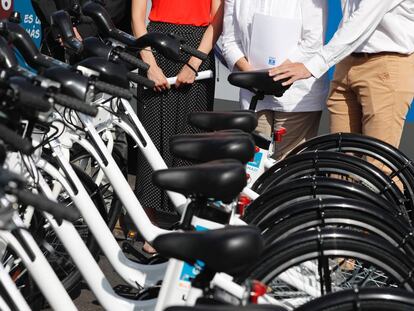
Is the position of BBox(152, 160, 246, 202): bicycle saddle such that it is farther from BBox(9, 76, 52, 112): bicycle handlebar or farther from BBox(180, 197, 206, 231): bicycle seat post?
BBox(9, 76, 52, 112): bicycle handlebar

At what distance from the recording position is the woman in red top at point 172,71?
5238mm

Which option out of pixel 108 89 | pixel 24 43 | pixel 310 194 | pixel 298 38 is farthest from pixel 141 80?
pixel 298 38

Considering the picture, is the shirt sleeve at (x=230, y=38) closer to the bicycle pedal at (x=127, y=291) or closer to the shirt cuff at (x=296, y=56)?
the shirt cuff at (x=296, y=56)

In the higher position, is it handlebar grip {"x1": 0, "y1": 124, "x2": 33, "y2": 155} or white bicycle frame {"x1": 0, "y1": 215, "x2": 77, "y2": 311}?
white bicycle frame {"x1": 0, "y1": 215, "x2": 77, "y2": 311}

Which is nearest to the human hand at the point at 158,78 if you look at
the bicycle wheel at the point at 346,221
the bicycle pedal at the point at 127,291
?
the bicycle pedal at the point at 127,291

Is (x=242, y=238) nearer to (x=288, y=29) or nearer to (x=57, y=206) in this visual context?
(x=57, y=206)

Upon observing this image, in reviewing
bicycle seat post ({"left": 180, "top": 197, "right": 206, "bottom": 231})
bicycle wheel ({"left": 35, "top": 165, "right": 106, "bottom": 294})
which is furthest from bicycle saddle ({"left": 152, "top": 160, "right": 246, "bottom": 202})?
bicycle wheel ({"left": 35, "top": 165, "right": 106, "bottom": 294})

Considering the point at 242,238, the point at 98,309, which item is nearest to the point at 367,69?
the point at 98,309

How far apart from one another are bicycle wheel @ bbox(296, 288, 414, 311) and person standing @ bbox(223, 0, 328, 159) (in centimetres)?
220

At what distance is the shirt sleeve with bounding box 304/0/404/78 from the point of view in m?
4.48

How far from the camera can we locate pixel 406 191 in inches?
174

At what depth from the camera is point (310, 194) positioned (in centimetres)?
363

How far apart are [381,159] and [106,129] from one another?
4.37 ft

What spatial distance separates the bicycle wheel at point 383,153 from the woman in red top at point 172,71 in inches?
42.4
